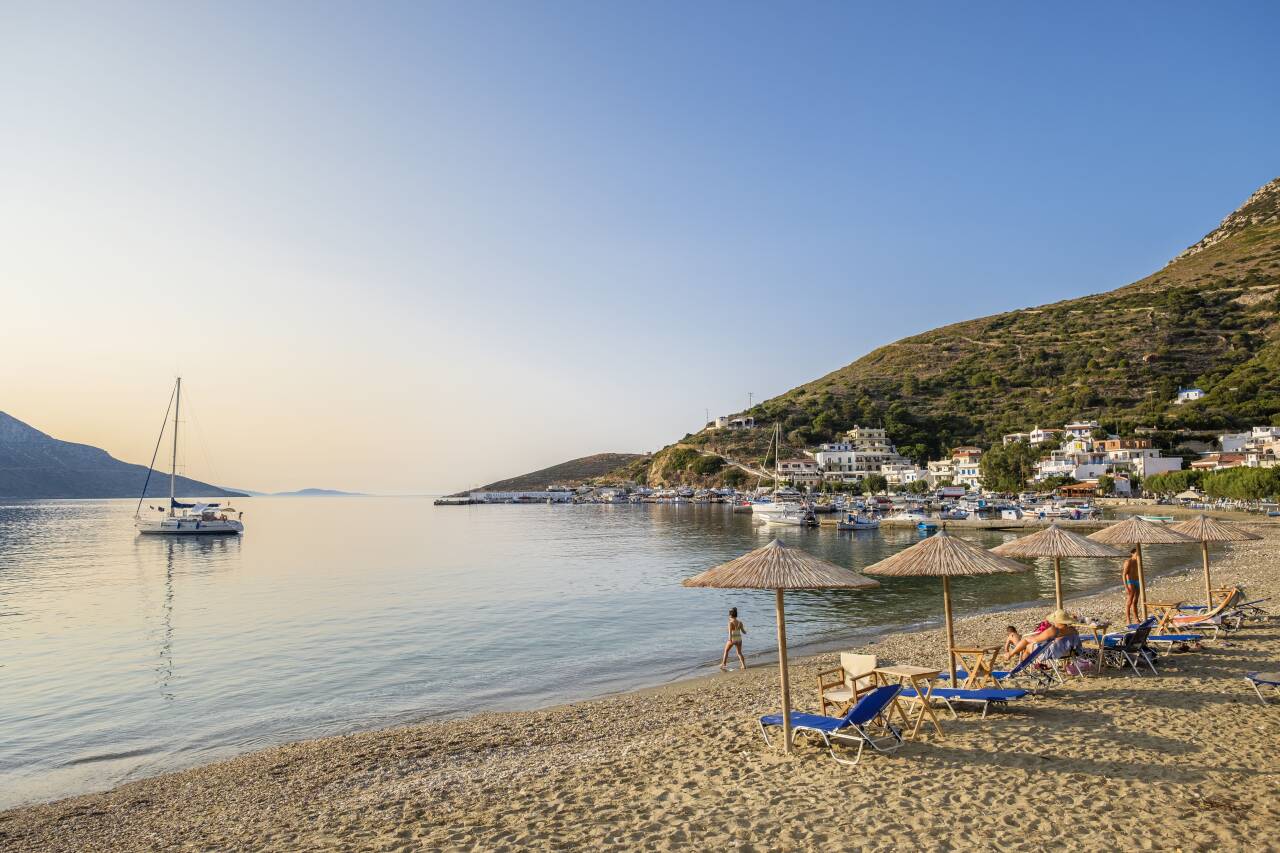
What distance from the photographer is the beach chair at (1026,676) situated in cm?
1075

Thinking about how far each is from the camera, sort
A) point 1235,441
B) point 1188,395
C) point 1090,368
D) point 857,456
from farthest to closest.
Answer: point 857,456 → point 1090,368 → point 1188,395 → point 1235,441

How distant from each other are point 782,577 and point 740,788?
2.38 metres

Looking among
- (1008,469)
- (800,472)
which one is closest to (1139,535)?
(1008,469)

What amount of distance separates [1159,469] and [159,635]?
10613cm

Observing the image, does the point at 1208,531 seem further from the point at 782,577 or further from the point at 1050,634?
the point at 782,577

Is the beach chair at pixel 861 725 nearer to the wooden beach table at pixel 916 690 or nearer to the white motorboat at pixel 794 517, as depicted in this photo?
the wooden beach table at pixel 916 690

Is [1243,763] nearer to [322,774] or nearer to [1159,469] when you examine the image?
[322,774]

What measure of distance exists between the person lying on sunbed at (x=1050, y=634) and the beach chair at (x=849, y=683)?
3076 mm

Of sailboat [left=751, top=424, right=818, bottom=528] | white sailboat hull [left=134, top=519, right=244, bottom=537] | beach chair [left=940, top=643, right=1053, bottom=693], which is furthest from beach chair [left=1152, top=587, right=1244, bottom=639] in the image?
white sailboat hull [left=134, top=519, right=244, bottom=537]

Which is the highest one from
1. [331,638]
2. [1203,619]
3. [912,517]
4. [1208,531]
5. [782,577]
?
[782,577]

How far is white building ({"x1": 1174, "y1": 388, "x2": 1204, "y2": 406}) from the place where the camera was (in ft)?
360

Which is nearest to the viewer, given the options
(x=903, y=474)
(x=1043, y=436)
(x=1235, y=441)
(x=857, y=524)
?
(x=857, y=524)

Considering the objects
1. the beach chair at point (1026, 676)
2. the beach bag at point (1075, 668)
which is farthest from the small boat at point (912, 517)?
the beach chair at point (1026, 676)

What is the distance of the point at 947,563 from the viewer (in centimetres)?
1080
